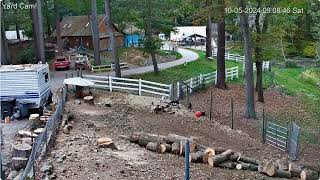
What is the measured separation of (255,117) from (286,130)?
5299 mm

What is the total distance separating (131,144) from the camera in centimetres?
1505

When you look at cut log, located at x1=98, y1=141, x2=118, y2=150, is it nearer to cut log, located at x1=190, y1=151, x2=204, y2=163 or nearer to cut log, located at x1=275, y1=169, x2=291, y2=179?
cut log, located at x1=190, y1=151, x2=204, y2=163

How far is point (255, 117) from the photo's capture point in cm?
2162

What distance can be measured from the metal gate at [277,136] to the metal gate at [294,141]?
556mm

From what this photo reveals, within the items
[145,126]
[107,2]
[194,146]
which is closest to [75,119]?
[145,126]

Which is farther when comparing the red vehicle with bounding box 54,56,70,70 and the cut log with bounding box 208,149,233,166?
the red vehicle with bounding box 54,56,70,70

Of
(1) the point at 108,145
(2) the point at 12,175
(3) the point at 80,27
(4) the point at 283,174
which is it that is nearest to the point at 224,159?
(4) the point at 283,174

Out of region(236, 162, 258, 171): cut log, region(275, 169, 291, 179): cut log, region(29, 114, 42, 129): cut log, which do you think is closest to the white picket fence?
region(29, 114, 42, 129): cut log

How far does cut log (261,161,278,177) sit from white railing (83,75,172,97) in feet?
42.1

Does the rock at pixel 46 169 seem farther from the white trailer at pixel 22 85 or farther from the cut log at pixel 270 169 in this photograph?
the white trailer at pixel 22 85

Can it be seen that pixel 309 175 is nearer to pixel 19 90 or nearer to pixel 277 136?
pixel 277 136

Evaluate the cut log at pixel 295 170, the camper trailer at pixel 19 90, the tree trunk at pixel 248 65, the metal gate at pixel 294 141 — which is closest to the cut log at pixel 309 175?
the cut log at pixel 295 170

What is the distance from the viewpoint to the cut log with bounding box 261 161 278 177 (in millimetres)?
12500

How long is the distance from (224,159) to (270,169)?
1371 millimetres
